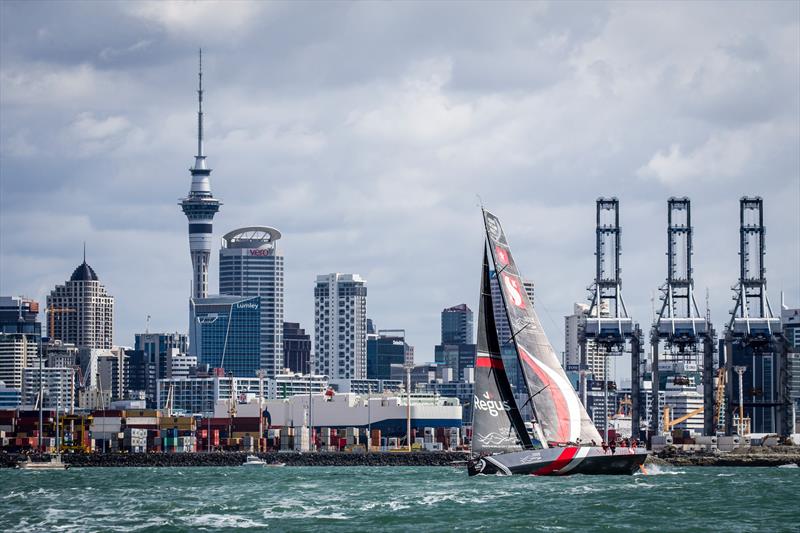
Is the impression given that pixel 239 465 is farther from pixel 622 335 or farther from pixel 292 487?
pixel 292 487

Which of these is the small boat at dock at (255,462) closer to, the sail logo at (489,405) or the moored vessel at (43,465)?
the moored vessel at (43,465)

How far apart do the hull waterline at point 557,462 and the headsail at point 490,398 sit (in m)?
1.10

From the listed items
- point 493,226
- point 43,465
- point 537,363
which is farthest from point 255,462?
point 493,226

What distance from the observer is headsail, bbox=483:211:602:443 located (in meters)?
79.0

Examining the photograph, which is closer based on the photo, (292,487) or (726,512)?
(726,512)

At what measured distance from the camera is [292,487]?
92.1 metres

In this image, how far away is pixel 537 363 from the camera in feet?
261

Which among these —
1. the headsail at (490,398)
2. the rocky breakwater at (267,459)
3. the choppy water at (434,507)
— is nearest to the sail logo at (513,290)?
the headsail at (490,398)

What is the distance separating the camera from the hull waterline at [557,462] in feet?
255

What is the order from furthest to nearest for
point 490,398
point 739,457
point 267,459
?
point 267,459 < point 739,457 < point 490,398

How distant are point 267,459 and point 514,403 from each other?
110 meters

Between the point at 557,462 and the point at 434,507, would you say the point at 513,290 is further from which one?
the point at 434,507

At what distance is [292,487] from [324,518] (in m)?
30.4

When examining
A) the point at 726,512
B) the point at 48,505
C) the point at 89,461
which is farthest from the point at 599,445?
the point at 89,461
